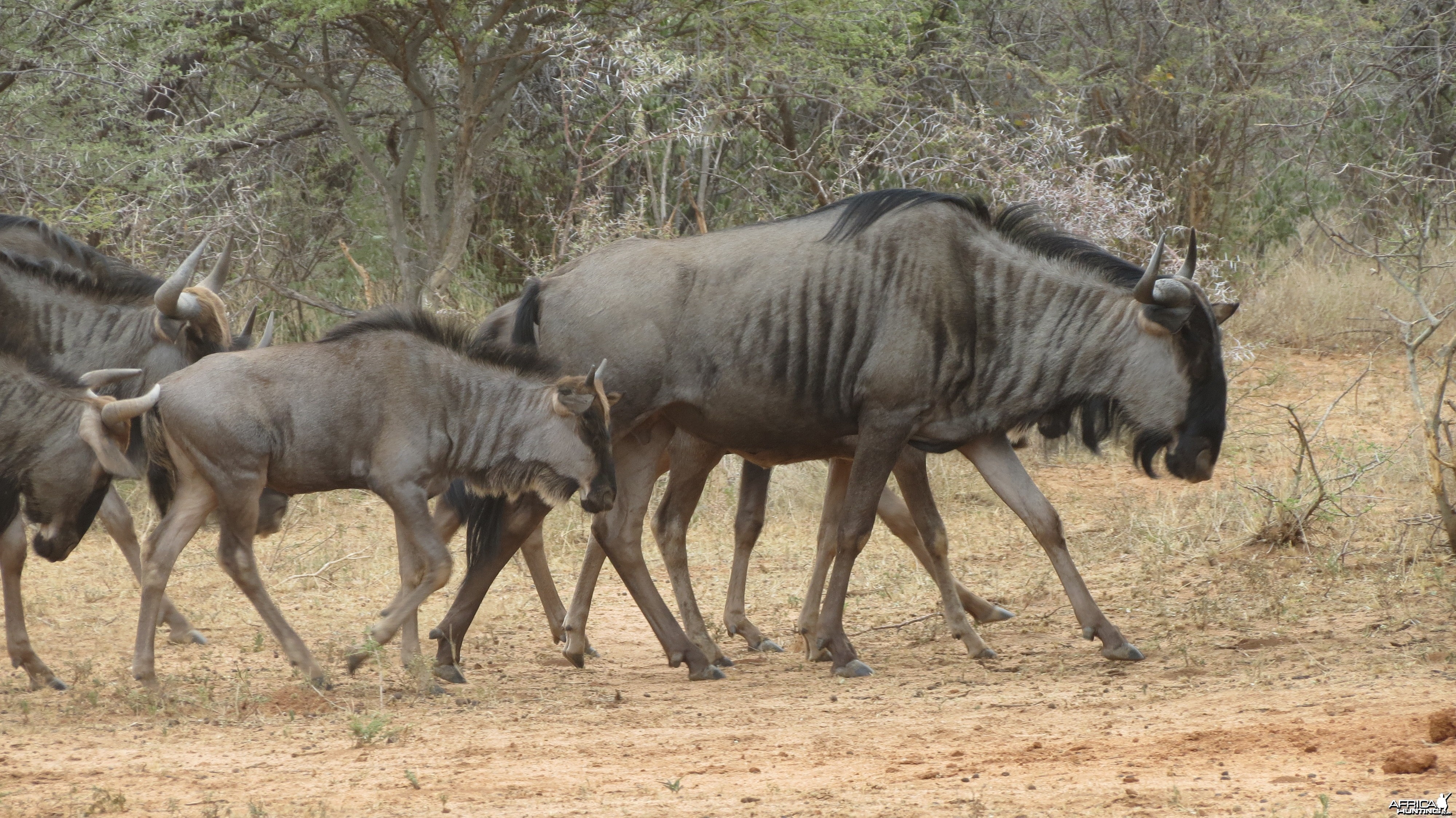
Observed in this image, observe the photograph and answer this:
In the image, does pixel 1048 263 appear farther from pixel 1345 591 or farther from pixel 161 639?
pixel 161 639

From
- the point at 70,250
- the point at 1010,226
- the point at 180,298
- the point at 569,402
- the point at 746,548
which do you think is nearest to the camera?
the point at 569,402

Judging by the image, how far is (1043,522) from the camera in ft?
21.3

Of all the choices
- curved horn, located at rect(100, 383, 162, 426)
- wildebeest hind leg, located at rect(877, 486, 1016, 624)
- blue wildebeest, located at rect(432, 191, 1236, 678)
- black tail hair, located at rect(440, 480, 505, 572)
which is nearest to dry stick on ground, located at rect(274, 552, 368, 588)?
black tail hair, located at rect(440, 480, 505, 572)

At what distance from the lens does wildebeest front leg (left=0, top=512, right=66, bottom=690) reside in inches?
243

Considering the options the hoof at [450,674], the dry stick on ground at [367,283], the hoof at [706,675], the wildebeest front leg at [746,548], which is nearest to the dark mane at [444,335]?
the hoof at [450,674]

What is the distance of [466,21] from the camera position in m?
12.4

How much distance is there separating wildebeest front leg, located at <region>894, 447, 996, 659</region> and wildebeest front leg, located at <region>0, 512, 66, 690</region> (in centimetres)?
377

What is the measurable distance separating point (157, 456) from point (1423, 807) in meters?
4.81

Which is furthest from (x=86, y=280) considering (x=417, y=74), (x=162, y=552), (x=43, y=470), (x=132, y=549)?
(x=417, y=74)

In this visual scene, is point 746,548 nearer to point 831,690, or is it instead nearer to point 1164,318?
point 831,690

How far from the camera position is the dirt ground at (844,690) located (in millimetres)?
4191

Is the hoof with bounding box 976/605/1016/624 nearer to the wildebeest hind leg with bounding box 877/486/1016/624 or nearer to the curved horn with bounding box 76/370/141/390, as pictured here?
the wildebeest hind leg with bounding box 877/486/1016/624

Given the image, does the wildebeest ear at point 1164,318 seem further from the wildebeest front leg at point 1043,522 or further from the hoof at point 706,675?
the hoof at point 706,675

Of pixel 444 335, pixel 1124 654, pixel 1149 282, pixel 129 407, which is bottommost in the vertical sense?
pixel 1124 654
